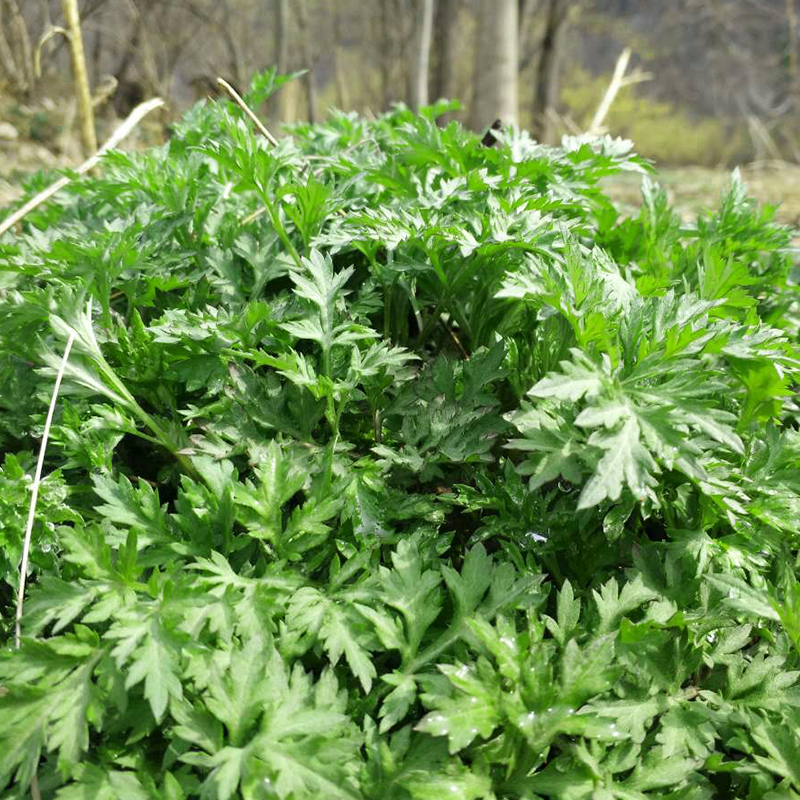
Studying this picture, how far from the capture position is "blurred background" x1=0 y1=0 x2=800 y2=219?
707 cm

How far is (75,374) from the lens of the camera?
1606 millimetres

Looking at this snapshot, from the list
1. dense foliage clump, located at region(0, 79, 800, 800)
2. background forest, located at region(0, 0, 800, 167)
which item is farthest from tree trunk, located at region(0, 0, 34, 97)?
dense foliage clump, located at region(0, 79, 800, 800)

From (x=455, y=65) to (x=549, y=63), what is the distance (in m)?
2.27

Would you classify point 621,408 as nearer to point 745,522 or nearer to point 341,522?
point 745,522

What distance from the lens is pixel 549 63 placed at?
1068 centimetres

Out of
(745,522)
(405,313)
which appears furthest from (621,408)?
(405,313)

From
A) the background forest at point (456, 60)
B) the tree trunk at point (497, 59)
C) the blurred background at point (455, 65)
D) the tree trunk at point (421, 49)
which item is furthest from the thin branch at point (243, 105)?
the tree trunk at point (421, 49)

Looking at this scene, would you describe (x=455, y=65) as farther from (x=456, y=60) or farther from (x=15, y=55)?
(x=15, y=55)

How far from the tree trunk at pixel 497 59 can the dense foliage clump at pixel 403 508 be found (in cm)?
363

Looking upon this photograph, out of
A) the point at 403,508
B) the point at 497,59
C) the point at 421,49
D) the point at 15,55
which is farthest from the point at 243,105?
the point at 15,55

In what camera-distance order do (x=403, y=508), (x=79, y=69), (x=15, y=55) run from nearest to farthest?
(x=403, y=508), (x=79, y=69), (x=15, y=55)

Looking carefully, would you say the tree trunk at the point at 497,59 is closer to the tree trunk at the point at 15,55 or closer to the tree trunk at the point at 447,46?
the tree trunk at the point at 447,46

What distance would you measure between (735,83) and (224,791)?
25.7 meters

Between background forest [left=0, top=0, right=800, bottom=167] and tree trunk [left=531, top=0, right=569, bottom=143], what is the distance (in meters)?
0.03
